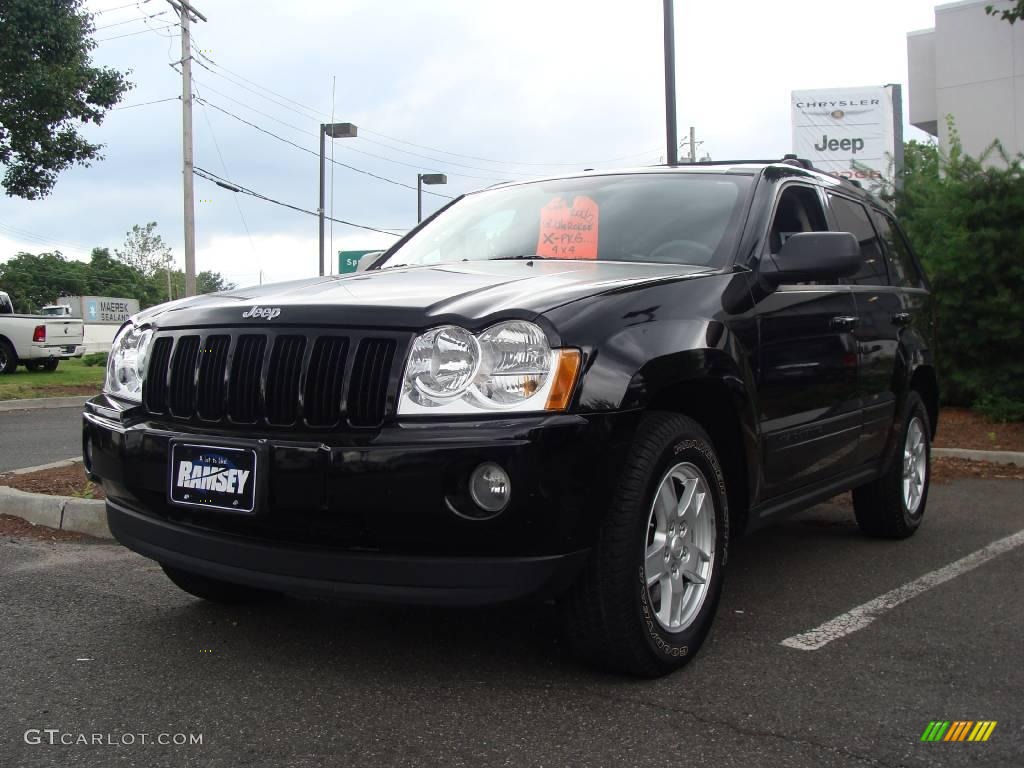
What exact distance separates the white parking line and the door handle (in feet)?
3.72

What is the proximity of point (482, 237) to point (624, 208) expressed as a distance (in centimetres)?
64

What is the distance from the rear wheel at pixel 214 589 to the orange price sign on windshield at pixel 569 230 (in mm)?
1754

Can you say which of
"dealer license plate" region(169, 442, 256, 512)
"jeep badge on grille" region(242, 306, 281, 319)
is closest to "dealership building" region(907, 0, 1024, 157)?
"jeep badge on grille" region(242, 306, 281, 319)

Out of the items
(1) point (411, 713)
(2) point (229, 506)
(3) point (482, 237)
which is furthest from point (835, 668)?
(3) point (482, 237)

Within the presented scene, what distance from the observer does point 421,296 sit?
310 centimetres

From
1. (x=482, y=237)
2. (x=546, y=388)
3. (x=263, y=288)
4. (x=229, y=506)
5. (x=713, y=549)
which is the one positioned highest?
(x=482, y=237)

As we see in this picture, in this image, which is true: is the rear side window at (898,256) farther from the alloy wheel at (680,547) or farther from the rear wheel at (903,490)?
the alloy wheel at (680,547)

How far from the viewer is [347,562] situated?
2814mm

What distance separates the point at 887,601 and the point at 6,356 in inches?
799

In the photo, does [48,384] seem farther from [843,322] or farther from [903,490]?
[843,322]

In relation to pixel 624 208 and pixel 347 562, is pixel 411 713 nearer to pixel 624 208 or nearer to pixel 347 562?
pixel 347 562

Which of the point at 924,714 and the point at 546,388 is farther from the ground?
the point at 546,388

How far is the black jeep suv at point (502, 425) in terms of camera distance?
9.04ft

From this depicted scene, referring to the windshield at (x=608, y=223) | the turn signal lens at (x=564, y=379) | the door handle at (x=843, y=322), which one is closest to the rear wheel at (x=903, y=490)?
the door handle at (x=843, y=322)
